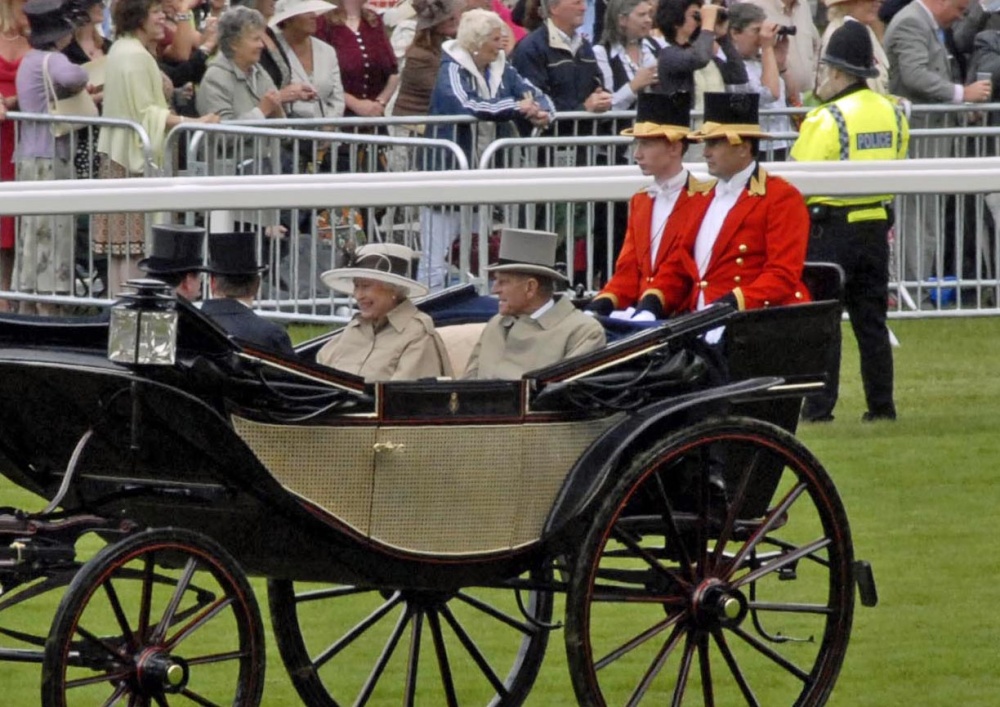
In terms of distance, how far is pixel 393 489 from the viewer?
6191 mm

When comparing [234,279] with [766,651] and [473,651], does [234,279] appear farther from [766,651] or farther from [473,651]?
[766,651]

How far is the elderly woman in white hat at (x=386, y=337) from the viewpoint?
683cm

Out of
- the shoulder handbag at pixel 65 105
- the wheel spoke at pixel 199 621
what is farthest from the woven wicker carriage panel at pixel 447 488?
the shoulder handbag at pixel 65 105

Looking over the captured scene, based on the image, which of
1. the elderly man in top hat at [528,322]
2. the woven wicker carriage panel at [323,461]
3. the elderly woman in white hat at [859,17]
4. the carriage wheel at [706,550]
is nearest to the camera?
the woven wicker carriage panel at [323,461]

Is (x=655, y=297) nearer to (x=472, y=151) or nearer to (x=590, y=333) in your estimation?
(x=590, y=333)

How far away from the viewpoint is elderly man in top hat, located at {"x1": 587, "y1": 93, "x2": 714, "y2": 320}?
806cm

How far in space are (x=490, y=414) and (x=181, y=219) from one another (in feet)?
22.3

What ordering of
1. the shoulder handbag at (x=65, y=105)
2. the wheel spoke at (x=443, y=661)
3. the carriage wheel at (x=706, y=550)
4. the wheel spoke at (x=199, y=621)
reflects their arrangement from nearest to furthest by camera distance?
the wheel spoke at (x=199, y=621) → the carriage wheel at (x=706, y=550) → the wheel spoke at (x=443, y=661) → the shoulder handbag at (x=65, y=105)

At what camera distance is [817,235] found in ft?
38.0

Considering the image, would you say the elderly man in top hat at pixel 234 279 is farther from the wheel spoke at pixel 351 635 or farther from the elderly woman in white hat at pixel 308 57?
the elderly woman in white hat at pixel 308 57

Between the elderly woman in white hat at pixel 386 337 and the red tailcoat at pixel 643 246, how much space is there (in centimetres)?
127

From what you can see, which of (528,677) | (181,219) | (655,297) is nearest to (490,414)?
(528,677)

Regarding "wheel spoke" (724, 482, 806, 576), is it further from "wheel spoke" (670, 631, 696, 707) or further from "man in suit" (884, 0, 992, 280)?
"man in suit" (884, 0, 992, 280)

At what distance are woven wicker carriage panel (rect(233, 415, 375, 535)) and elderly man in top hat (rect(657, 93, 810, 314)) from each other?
78.4 inches
